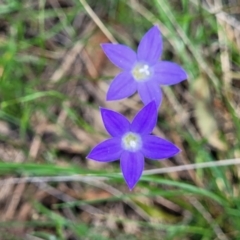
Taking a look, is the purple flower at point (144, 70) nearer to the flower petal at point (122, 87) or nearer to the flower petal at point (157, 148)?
the flower petal at point (122, 87)

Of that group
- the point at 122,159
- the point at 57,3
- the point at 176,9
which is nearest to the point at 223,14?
the point at 176,9

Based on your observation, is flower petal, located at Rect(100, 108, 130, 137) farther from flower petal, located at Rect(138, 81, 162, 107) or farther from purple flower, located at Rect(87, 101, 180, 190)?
flower petal, located at Rect(138, 81, 162, 107)

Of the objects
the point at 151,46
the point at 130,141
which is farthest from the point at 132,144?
the point at 151,46

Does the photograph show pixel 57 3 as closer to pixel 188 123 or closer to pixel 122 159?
pixel 188 123

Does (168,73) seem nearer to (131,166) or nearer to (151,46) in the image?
(151,46)

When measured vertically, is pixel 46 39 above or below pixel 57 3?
below

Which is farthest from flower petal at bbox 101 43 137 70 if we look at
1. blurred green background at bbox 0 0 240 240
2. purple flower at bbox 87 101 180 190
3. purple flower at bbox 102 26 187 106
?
blurred green background at bbox 0 0 240 240
